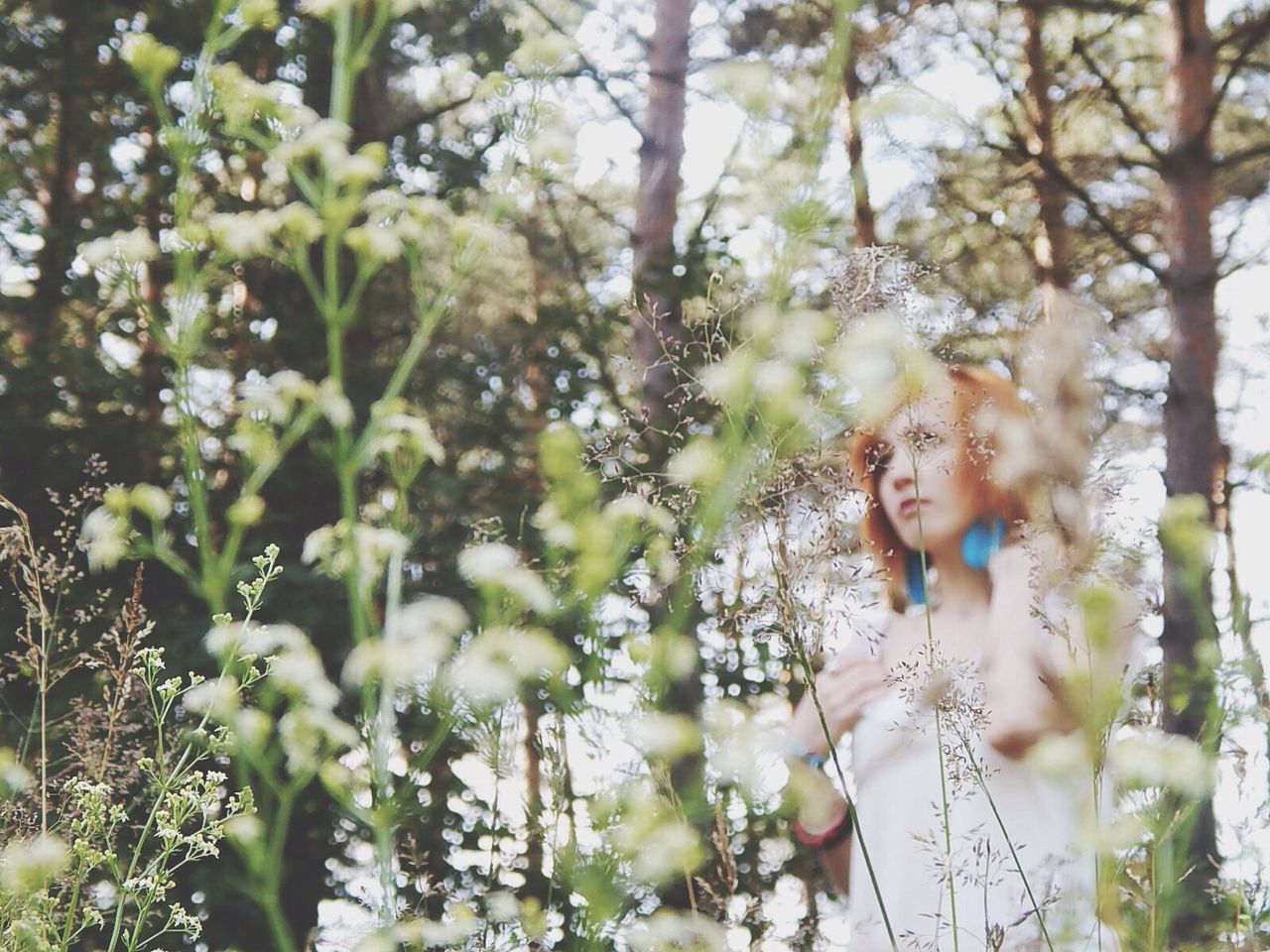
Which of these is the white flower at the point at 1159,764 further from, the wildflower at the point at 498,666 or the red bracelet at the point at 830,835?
the red bracelet at the point at 830,835

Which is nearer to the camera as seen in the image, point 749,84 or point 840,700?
point 749,84

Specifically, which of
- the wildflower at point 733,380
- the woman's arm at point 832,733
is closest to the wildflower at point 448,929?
the wildflower at point 733,380

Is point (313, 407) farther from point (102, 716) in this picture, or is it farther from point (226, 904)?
point (226, 904)

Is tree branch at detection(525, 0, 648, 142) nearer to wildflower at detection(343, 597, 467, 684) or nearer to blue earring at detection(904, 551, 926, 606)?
blue earring at detection(904, 551, 926, 606)

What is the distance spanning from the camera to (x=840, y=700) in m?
1.86

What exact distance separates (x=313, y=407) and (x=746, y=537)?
735 millimetres

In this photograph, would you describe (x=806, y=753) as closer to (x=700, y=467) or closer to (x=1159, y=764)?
(x=1159, y=764)

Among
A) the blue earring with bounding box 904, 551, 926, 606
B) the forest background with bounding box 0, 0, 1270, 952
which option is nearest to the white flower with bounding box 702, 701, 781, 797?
the forest background with bounding box 0, 0, 1270, 952

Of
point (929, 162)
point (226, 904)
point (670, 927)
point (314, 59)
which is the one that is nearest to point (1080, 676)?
point (670, 927)

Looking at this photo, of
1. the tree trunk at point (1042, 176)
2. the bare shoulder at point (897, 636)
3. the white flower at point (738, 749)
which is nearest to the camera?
the white flower at point (738, 749)

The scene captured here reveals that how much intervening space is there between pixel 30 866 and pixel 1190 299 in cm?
364

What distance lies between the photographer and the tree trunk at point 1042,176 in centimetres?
504

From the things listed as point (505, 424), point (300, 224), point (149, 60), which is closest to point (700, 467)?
point (300, 224)

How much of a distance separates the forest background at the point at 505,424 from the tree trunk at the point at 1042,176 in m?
0.03
